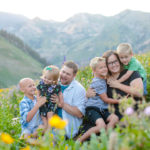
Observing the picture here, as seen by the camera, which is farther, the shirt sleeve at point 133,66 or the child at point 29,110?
the shirt sleeve at point 133,66

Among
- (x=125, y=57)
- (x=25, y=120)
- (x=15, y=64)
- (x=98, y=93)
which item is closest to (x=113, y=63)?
(x=125, y=57)

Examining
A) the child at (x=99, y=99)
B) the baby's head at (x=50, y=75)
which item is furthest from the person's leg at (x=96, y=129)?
the baby's head at (x=50, y=75)

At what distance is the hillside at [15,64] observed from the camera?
69.2 meters

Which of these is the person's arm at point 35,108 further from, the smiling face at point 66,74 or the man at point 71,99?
the smiling face at point 66,74

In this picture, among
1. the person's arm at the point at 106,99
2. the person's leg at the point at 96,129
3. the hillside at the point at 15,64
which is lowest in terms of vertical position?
the person's leg at the point at 96,129

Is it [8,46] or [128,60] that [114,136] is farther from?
[8,46]

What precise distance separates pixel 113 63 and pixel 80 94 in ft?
2.74

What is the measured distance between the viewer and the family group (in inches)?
154

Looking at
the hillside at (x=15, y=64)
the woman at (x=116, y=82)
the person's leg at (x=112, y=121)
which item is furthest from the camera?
the hillside at (x=15, y=64)

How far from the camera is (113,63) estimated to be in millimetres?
4113

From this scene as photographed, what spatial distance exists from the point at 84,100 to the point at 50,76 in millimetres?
802

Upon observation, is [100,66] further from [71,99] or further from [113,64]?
[71,99]

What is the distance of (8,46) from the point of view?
287 feet

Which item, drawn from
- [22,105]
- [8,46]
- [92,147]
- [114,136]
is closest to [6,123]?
[22,105]
